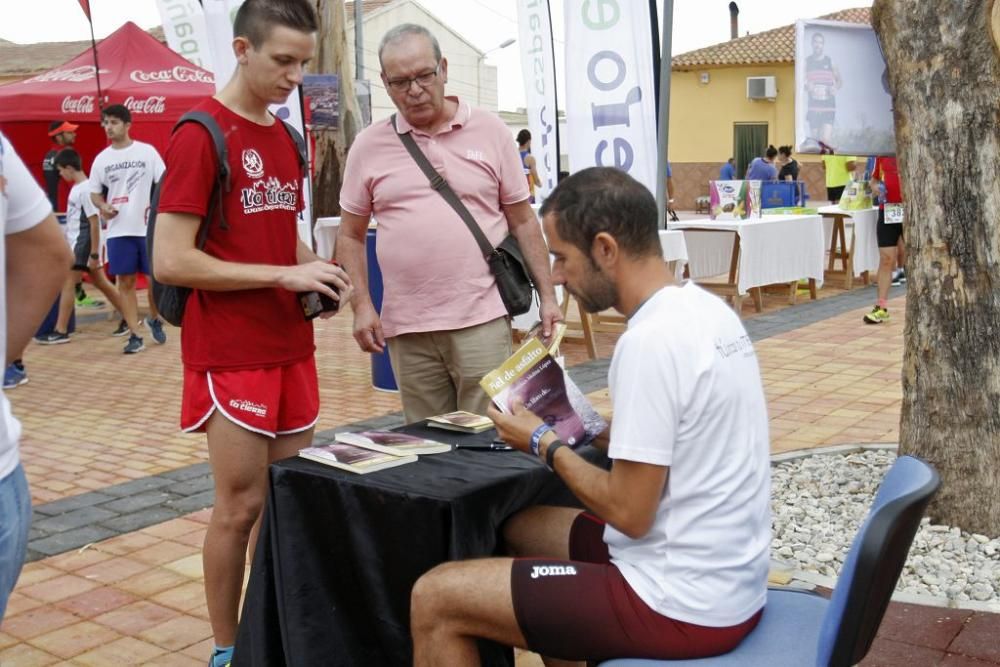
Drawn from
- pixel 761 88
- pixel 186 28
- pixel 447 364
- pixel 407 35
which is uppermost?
pixel 761 88

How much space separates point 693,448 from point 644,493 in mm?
130

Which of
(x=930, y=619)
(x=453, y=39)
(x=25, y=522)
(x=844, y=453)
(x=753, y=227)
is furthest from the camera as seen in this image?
(x=453, y=39)

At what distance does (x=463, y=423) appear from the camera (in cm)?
324

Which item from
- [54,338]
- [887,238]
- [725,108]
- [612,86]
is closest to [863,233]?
[887,238]

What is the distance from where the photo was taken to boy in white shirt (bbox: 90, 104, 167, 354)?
958 cm

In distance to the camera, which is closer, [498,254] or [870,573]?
[870,573]

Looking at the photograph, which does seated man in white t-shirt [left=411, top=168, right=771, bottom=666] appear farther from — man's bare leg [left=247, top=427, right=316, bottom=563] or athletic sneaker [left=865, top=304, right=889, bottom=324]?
athletic sneaker [left=865, top=304, right=889, bottom=324]

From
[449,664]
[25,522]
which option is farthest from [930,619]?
Result: [25,522]

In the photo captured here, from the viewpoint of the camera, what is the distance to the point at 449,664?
2.37 metres

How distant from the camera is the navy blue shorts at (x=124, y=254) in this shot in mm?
9641

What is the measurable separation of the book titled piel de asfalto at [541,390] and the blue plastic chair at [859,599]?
0.60 metres

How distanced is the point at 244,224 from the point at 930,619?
249 centimetres

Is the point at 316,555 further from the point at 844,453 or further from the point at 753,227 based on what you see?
the point at 753,227

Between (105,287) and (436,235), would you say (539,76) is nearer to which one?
(105,287)
